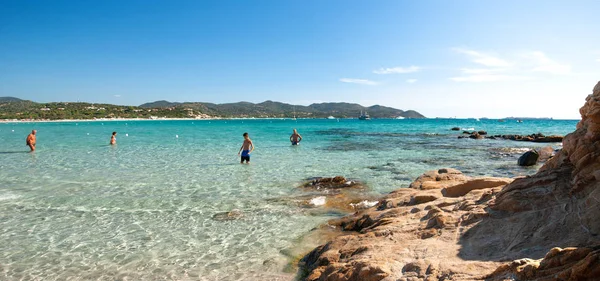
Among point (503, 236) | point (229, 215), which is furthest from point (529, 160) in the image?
point (229, 215)

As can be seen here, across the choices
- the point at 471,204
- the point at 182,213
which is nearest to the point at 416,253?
the point at 471,204

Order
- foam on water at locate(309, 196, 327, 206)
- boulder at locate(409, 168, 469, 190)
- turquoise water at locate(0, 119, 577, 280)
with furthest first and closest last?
foam on water at locate(309, 196, 327, 206), boulder at locate(409, 168, 469, 190), turquoise water at locate(0, 119, 577, 280)

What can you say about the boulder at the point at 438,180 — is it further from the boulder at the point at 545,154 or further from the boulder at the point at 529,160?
the boulder at the point at 545,154

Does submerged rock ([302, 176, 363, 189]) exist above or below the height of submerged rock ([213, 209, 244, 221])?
above

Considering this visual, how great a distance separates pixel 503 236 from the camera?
4656 millimetres

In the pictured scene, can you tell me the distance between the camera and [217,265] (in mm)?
6125

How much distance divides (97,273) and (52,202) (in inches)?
232

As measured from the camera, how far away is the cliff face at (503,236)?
3.53m

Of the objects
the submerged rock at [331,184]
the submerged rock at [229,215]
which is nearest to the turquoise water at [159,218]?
the submerged rock at [229,215]

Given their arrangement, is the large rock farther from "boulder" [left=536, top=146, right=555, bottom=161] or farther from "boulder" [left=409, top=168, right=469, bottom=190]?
"boulder" [left=536, top=146, right=555, bottom=161]

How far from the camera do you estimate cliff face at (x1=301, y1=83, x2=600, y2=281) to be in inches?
139

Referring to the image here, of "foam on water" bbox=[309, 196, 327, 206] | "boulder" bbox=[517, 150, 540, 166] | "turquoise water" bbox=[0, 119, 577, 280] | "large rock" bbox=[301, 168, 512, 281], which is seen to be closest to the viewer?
"large rock" bbox=[301, 168, 512, 281]

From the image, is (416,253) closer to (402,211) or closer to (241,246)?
(402,211)

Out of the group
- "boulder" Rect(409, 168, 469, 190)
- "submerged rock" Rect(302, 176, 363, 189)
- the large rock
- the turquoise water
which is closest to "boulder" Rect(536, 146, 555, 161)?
the turquoise water
